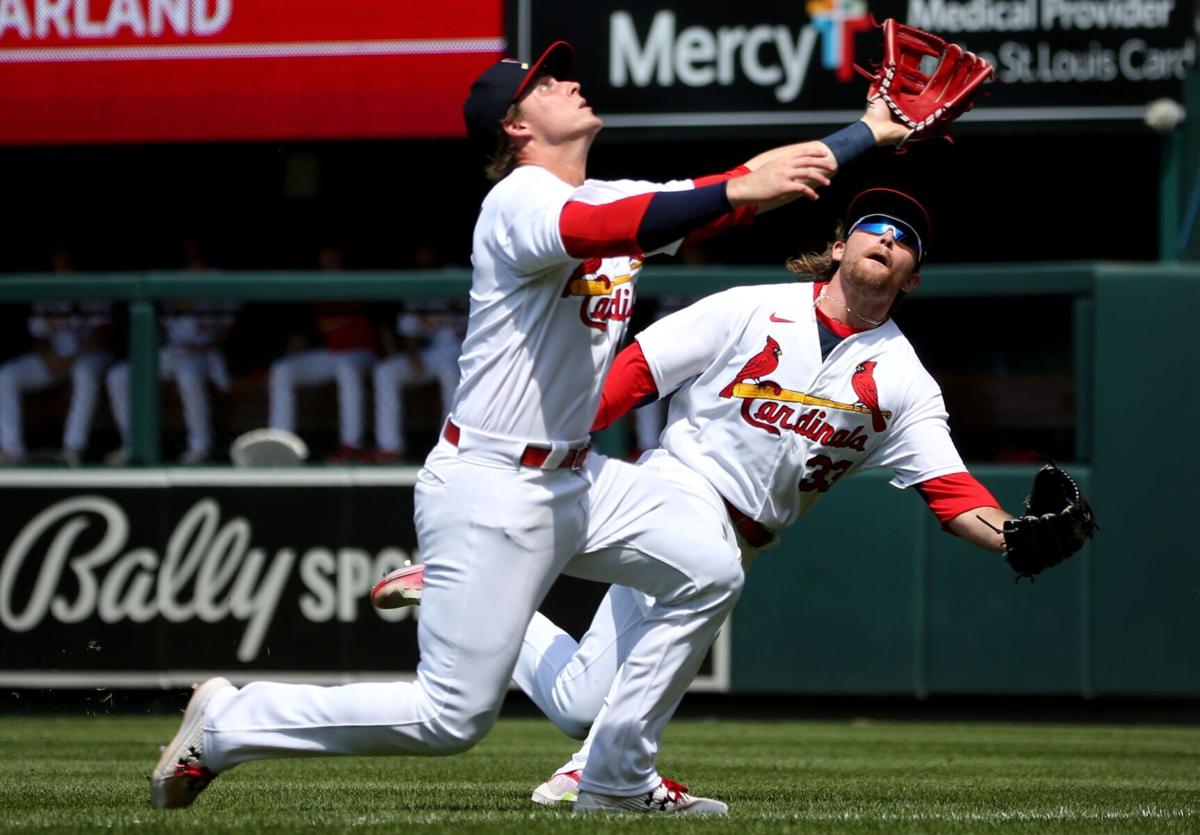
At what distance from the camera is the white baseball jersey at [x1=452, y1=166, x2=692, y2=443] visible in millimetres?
4246

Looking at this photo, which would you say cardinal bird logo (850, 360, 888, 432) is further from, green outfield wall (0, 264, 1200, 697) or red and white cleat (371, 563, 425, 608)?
green outfield wall (0, 264, 1200, 697)

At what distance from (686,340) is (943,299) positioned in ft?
14.3

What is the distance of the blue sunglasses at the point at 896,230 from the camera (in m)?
5.27

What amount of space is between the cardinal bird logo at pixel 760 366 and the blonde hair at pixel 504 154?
114cm

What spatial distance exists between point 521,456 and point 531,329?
30 cm

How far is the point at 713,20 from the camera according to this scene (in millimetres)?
9820

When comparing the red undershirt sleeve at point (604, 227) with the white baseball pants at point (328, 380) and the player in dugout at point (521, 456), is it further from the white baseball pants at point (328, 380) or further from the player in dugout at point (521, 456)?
the white baseball pants at point (328, 380)

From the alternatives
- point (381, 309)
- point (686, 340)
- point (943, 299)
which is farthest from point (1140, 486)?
point (686, 340)

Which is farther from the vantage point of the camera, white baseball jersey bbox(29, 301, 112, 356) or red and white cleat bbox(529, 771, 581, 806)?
white baseball jersey bbox(29, 301, 112, 356)

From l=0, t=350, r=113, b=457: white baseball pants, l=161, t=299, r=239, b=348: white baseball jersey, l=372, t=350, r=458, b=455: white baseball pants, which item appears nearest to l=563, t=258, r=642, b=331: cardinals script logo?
l=372, t=350, r=458, b=455: white baseball pants

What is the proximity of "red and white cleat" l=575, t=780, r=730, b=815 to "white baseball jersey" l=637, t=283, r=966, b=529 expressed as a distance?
938mm

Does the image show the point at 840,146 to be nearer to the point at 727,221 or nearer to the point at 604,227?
the point at 727,221

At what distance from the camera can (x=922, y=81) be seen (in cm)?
454

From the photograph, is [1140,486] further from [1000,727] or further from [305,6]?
[305,6]
